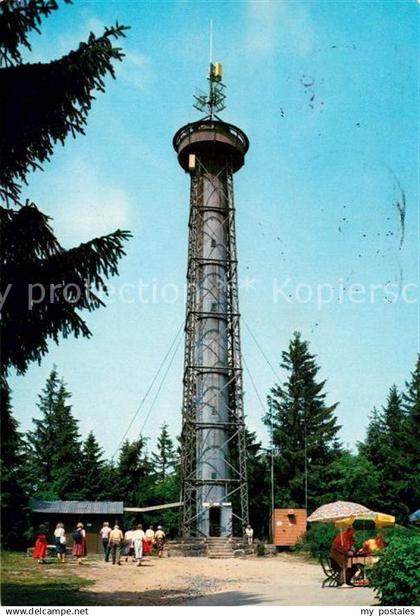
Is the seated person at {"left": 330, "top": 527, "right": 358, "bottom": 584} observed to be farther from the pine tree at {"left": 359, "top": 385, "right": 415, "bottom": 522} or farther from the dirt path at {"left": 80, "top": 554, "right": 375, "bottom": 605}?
the pine tree at {"left": 359, "top": 385, "right": 415, "bottom": 522}

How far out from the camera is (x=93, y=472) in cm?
4694

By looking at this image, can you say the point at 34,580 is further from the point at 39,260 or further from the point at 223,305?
the point at 223,305

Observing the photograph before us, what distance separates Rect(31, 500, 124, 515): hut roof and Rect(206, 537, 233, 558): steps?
5218mm

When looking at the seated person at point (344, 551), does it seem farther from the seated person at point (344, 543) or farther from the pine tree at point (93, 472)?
the pine tree at point (93, 472)

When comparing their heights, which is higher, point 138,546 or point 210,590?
point 210,590

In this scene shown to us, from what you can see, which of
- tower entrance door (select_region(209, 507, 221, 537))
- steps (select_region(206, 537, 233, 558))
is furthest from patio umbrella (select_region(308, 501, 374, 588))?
tower entrance door (select_region(209, 507, 221, 537))

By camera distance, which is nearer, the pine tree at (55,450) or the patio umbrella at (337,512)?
the patio umbrella at (337,512)

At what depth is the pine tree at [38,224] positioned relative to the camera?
324 inches

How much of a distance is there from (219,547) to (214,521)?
3.80 meters

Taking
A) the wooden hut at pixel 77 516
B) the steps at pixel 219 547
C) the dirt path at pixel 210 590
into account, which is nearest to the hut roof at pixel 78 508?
the wooden hut at pixel 77 516

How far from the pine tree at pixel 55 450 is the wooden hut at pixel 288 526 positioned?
658 inches

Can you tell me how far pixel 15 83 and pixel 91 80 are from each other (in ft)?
3.42

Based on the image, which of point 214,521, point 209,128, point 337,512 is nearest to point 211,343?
point 214,521

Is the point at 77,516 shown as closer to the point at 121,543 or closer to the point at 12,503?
the point at 12,503
